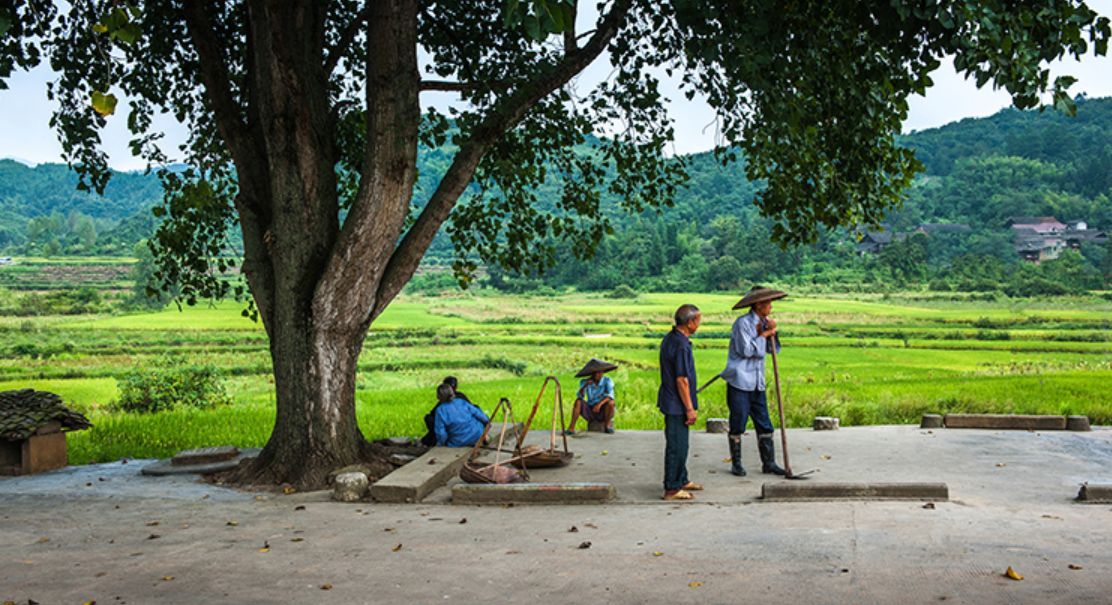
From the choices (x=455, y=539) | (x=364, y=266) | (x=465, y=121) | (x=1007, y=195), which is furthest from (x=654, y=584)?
(x=1007, y=195)

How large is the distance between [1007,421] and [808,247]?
51.0m

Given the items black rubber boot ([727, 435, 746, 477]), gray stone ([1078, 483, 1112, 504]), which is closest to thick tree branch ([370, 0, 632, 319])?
black rubber boot ([727, 435, 746, 477])

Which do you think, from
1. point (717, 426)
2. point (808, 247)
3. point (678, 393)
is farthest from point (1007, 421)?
point (808, 247)

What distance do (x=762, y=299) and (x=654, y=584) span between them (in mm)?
4030

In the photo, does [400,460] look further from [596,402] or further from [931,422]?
[931,422]

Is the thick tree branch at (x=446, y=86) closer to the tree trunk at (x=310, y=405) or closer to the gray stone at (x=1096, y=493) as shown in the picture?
the tree trunk at (x=310, y=405)

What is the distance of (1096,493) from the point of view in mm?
8258

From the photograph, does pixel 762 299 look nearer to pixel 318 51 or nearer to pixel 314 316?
pixel 314 316

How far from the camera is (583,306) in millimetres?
59500

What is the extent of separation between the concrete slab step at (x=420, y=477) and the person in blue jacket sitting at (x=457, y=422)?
10.9 inches

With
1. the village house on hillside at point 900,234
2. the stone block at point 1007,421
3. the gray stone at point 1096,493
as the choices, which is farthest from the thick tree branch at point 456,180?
the village house on hillside at point 900,234

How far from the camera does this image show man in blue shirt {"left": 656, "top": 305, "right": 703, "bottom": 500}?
27.9 feet

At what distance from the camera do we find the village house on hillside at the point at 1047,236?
6344cm

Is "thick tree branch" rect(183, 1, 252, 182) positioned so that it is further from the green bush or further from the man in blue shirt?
the green bush
